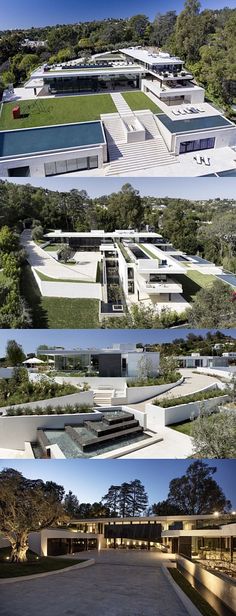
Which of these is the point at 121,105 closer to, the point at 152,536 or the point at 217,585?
the point at 217,585

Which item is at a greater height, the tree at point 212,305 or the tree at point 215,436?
the tree at point 212,305

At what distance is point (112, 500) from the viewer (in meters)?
9.58

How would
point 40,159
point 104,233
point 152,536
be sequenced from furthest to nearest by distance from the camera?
point 152,536 < point 104,233 < point 40,159

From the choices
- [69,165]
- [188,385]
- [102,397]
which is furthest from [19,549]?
[69,165]

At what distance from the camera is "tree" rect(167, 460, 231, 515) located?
287 inches

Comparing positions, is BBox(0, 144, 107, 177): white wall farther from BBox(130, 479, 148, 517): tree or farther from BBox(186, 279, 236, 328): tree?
BBox(130, 479, 148, 517): tree

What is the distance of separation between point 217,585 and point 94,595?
142 cm

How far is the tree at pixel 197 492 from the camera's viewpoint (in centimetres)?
728

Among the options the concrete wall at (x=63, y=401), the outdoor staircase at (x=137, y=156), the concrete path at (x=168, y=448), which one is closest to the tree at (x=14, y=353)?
the concrete wall at (x=63, y=401)

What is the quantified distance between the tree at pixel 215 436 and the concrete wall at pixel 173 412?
300 millimetres

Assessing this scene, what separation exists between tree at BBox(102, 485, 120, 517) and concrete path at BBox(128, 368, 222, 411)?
1.85 meters

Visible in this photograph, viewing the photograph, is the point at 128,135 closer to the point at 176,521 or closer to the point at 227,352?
the point at 227,352

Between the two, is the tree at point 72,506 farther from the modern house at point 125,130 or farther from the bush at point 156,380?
the modern house at point 125,130

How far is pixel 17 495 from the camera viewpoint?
7.03m
